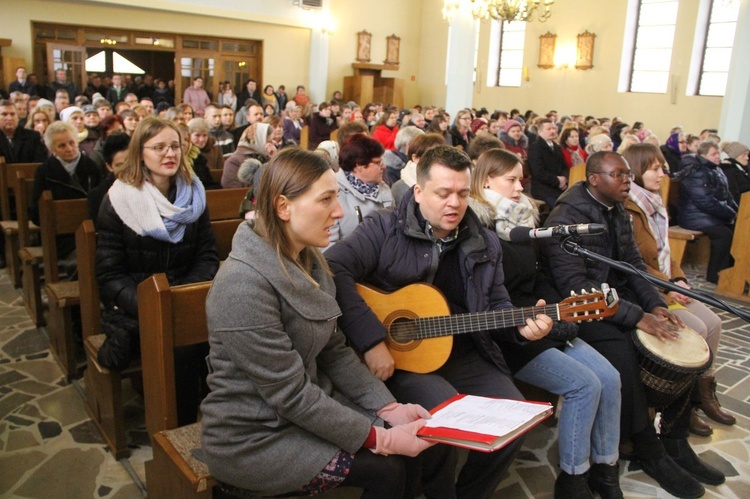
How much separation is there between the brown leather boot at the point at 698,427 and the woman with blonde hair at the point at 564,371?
86 centimetres

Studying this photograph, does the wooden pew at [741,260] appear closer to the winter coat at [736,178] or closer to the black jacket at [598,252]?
the winter coat at [736,178]

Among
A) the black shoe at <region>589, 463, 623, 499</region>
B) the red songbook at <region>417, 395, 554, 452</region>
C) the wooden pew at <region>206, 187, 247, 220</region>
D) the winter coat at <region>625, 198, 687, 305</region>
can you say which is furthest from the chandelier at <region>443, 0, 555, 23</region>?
the red songbook at <region>417, 395, 554, 452</region>

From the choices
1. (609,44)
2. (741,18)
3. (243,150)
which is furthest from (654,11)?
(243,150)

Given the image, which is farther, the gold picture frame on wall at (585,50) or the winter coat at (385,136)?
the gold picture frame on wall at (585,50)

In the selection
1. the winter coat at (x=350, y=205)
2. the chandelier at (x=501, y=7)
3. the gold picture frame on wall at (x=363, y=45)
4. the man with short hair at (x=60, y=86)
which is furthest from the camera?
the gold picture frame on wall at (x=363, y=45)

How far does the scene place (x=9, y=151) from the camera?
18.9 ft

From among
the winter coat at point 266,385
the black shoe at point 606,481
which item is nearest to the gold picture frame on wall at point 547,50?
the black shoe at point 606,481

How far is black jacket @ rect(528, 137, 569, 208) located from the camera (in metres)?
7.31

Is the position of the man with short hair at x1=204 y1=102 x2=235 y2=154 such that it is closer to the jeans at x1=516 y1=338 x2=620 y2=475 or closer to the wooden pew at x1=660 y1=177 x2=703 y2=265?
the wooden pew at x1=660 y1=177 x2=703 y2=265

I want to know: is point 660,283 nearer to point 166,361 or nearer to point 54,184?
point 166,361

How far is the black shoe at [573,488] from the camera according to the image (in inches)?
105

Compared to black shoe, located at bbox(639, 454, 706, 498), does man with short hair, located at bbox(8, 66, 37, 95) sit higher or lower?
higher

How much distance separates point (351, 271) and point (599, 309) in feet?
2.97

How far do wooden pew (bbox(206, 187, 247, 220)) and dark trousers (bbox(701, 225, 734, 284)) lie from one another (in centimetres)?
456
